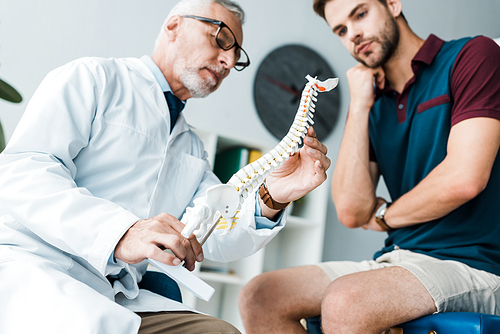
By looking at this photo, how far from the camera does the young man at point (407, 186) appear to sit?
106 cm

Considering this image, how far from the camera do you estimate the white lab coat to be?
0.74 metres

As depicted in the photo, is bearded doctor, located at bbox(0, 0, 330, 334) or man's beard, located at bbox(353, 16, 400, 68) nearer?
bearded doctor, located at bbox(0, 0, 330, 334)

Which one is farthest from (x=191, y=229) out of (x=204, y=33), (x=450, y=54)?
(x=450, y=54)

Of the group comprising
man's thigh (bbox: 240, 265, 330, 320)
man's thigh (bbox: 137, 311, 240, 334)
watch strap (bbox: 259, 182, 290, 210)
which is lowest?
man's thigh (bbox: 240, 265, 330, 320)

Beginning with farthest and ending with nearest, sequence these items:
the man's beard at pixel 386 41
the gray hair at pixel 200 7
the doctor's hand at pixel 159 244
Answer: the man's beard at pixel 386 41 → the gray hair at pixel 200 7 → the doctor's hand at pixel 159 244

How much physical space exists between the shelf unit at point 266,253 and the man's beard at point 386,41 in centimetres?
74

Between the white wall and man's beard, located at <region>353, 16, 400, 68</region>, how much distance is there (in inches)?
28.4

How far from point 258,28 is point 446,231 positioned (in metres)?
1.83

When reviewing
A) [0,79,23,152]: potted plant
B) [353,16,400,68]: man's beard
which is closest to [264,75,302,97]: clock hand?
[353,16,400,68]: man's beard

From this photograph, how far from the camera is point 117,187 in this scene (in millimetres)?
1062

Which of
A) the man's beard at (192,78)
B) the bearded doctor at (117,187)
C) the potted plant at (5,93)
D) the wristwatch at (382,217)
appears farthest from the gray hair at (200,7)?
the wristwatch at (382,217)

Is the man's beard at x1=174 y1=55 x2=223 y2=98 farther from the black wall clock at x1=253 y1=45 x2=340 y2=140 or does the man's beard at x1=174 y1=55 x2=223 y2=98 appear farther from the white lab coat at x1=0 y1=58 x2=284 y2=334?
the black wall clock at x1=253 y1=45 x2=340 y2=140

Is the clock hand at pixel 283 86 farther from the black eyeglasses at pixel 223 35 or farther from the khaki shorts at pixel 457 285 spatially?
the khaki shorts at pixel 457 285

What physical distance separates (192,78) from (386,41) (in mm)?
785
